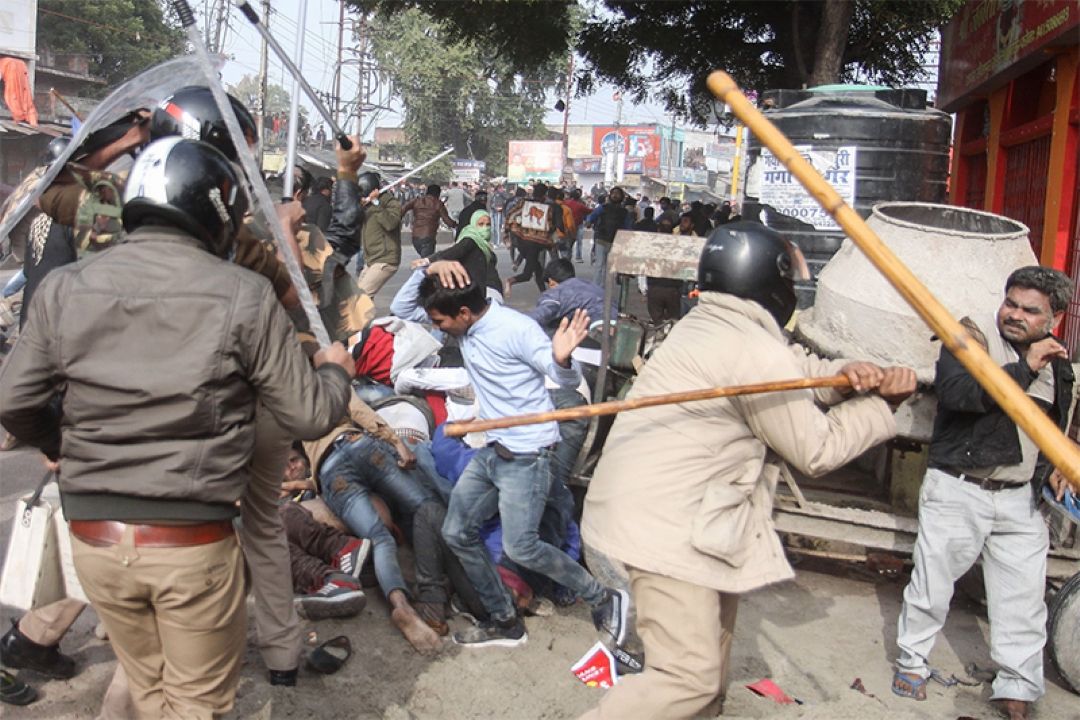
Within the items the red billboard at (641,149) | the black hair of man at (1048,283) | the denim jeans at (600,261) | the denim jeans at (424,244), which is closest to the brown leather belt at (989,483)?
the black hair of man at (1048,283)

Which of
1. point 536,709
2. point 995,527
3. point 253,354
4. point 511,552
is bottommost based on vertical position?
point 536,709

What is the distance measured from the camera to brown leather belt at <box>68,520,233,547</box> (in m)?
2.43

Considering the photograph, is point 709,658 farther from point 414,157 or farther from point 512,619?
point 414,157

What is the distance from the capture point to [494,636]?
4.52m

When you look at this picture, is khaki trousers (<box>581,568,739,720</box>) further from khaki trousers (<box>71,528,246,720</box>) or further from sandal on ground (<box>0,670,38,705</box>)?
sandal on ground (<box>0,670,38,705</box>)

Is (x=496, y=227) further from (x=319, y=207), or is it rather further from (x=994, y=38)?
(x=994, y=38)

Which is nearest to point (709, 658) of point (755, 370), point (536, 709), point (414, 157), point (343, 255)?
point (755, 370)

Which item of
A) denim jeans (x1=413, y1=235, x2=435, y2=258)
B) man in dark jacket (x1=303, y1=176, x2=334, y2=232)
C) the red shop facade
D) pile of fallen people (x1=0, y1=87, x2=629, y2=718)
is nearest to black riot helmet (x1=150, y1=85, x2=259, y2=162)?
pile of fallen people (x1=0, y1=87, x2=629, y2=718)

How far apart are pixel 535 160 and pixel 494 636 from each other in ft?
194

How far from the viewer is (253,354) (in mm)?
2449

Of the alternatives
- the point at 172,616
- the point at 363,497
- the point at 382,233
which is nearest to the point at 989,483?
the point at 363,497

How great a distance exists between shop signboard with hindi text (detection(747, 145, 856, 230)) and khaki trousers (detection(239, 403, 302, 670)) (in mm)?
4526

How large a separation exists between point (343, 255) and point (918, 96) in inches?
174

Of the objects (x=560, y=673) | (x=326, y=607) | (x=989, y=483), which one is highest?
(x=989, y=483)
